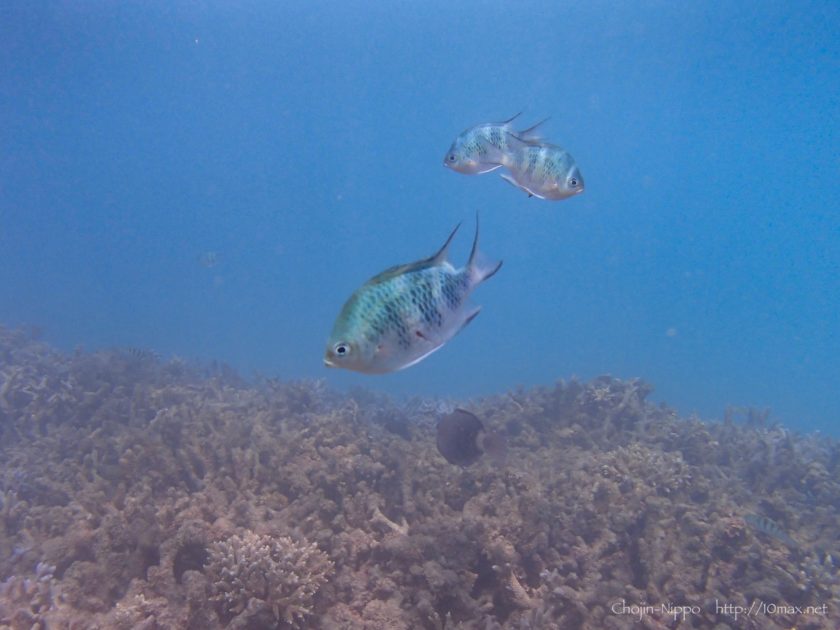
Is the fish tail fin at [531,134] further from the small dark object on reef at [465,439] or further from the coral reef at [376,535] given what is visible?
the coral reef at [376,535]

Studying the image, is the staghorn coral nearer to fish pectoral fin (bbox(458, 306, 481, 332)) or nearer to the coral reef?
the coral reef

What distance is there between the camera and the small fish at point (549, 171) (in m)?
3.81

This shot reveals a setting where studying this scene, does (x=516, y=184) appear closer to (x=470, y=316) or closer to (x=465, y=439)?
(x=470, y=316)

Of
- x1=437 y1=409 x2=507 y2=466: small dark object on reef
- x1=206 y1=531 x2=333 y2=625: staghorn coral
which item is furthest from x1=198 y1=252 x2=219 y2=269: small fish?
x1=206 y1=531 x2=333 y2=625: staghorn coral

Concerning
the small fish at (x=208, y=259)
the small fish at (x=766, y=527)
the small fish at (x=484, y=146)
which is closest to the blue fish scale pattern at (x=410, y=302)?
the small fish at (x=484, y=146)

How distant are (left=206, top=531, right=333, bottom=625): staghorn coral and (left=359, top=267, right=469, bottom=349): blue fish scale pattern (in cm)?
290

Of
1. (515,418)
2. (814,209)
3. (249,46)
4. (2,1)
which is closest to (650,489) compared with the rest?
(515,418)

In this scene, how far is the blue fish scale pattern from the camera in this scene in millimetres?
1958

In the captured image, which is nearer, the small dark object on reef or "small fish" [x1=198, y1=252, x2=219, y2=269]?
the small dark object on reef

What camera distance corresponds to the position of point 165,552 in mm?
4273

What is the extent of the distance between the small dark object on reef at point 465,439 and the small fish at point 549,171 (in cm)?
281

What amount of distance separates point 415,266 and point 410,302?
0.24 m

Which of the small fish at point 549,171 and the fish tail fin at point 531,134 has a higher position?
the fish tail fin at point 531,134

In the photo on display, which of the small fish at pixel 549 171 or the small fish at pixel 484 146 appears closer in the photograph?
the small fish at pixel 549 171
